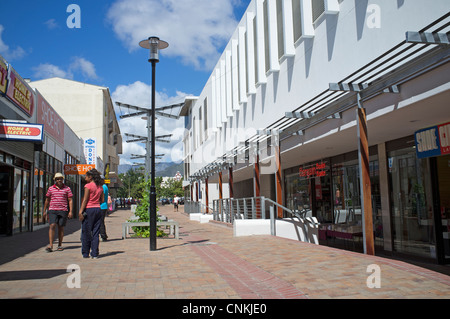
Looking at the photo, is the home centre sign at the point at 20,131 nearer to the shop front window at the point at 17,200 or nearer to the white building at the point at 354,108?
the shop front window at the point at 17,200

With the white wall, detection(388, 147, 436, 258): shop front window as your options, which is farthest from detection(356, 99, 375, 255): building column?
detection(388, 147, 436, 258): shop front window

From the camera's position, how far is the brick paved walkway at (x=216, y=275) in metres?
5.20

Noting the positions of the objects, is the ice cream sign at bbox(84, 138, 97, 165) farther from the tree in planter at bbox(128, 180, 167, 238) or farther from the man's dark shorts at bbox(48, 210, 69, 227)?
the man's dark shorts at bbox(48, 210, 69, 227)

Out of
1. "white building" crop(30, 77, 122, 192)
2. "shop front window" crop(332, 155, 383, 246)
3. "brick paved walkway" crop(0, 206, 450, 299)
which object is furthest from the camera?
"white building" crop(30, 77, 122, 192)

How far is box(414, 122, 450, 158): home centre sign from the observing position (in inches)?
375

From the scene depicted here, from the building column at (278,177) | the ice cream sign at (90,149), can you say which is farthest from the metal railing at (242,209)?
the ice cream sign at (90,149)

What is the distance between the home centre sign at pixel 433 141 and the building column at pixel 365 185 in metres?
2.01

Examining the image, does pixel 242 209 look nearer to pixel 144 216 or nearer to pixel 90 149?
pixel 144 216

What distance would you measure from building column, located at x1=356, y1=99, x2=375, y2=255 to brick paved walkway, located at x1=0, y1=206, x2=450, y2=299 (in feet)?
2.01

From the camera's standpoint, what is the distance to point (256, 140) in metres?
18.7

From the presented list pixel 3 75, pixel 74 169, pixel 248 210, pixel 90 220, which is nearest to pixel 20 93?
pixel 3 75

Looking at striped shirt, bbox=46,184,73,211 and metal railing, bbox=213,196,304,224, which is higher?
striped shirt, bbox=46,184,73,211

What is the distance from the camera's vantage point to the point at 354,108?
10.5 m
